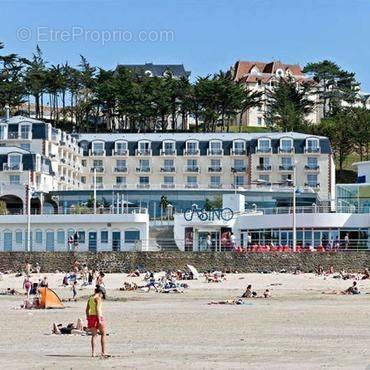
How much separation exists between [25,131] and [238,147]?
21.8m

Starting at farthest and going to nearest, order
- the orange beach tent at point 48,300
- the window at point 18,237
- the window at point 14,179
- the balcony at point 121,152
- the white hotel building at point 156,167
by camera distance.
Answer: the balcony at point 121,152
the window at point 14,179
the white hotel building at point 156,167
the window at point 18,237
the orange beach tent at point 48,300

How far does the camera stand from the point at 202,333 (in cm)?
2708

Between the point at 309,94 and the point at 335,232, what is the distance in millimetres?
72562

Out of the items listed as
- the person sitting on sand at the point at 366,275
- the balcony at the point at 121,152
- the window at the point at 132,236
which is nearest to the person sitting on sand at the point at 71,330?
the person sitting on sand at the point at 366,275

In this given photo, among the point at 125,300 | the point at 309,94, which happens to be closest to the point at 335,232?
the point at 125,300

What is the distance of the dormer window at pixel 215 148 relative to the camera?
103062 millimetres

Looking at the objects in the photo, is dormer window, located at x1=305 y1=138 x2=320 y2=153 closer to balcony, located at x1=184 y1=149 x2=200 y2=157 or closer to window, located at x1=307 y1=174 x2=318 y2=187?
window, located at x1=307 y1=174 x2=318 y2=187

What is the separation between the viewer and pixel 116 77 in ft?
400

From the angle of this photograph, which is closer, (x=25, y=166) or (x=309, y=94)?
(x=25, y=166)

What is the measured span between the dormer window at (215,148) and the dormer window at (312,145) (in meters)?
8.87

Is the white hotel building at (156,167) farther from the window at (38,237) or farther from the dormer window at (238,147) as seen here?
the window at (38,237)

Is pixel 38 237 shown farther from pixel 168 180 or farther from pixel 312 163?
pixel 312 163

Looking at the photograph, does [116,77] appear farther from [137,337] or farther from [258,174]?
[137,337]

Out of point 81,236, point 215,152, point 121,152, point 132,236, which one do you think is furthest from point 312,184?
point 81,236
